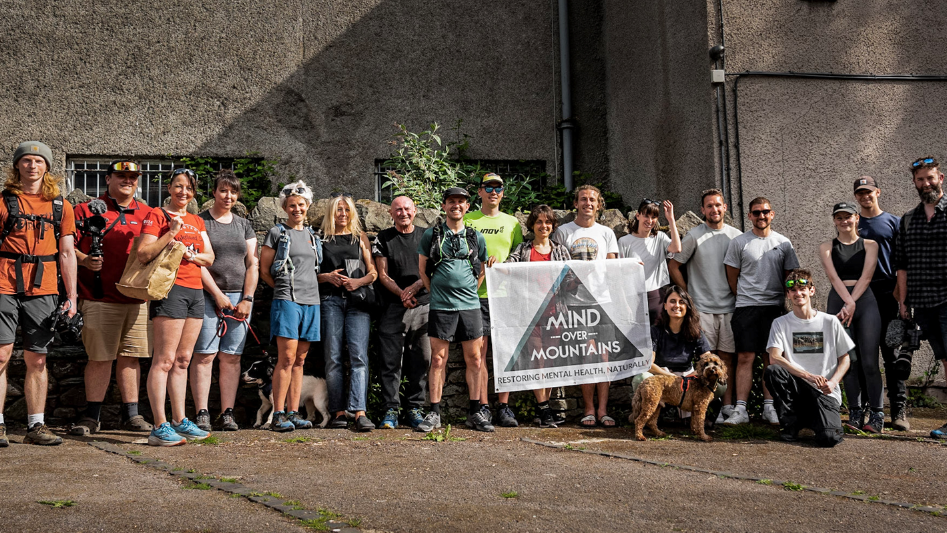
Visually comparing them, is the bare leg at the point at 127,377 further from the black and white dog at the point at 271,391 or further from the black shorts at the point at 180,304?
the black and white dog at the point at 271,391

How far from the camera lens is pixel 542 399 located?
24.3ft

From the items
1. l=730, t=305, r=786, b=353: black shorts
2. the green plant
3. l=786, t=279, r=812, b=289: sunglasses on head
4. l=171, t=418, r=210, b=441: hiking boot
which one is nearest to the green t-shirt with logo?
l=730, t=305, r=786, b=353: black shorts

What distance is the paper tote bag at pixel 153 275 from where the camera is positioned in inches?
233

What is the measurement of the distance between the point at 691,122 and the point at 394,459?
20.3ft

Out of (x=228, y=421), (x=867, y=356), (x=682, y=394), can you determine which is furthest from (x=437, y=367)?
(x=867, y=356)

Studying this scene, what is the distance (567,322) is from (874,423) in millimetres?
2732

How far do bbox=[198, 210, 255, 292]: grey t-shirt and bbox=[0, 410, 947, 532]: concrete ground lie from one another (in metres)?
1.27

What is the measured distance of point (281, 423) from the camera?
675 cm

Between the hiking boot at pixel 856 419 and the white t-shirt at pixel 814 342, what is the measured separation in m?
0.49

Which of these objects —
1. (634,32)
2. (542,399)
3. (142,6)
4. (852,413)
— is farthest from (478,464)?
(142,6)

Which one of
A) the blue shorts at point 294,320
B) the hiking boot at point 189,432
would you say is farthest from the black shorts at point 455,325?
the hiking boot at point 189,432

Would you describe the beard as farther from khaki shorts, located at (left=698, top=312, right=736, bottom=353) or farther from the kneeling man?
khaki shorts, located at (left=698, top=312, right=736, bottom=353)

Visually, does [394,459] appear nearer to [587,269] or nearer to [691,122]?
[587,269]

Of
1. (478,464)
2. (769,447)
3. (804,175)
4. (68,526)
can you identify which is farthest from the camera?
(804,175)
